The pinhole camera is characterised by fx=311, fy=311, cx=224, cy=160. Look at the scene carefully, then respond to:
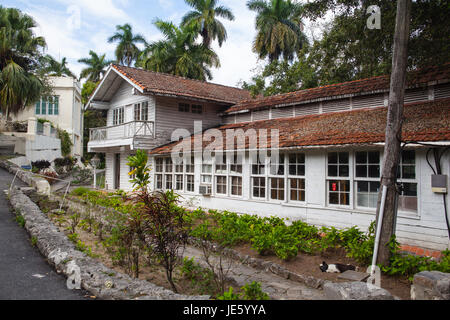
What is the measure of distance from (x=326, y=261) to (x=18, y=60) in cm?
2303

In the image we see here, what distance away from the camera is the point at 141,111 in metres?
17.3

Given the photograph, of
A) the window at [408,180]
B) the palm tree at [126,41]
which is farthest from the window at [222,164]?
the palm tree at [126,41]

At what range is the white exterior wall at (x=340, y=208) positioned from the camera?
289 inches

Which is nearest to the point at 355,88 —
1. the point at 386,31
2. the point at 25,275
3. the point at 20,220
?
the point at 386,31

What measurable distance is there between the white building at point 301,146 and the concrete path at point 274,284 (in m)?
2.88

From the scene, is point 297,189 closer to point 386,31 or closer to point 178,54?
point 386,31

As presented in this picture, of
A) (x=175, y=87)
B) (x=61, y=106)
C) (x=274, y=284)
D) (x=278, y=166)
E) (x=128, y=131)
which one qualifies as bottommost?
(x=274, y=284)

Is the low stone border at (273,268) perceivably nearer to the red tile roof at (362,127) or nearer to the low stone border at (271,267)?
the low stone border at (271,267)

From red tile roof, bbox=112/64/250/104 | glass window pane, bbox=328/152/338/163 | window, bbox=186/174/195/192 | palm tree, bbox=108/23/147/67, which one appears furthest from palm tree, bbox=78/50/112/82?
glass window pane, bbox=328/152/338/163

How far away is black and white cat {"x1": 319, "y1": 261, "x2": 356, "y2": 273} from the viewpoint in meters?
6.15

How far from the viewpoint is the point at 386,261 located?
594 cm

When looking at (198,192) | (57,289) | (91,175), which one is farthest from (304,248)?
(91,175)

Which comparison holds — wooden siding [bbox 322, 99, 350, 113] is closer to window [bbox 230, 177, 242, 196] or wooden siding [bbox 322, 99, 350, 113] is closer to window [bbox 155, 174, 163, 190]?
window [bbox 230, 177, 242, 196]

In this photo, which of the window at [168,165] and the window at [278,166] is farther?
the window at [168,165]
